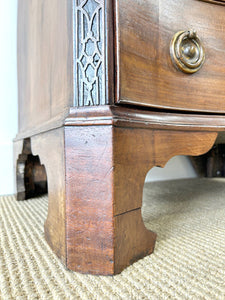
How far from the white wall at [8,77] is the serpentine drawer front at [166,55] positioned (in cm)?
73

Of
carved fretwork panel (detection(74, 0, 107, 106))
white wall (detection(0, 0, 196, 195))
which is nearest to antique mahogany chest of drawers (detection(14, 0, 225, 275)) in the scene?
carved fretwork panel (detection(74, 0, 107, 106))

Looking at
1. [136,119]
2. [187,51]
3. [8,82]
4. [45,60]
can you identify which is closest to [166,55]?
[187,51]

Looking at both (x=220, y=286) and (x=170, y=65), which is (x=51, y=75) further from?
(x=220, y=286)

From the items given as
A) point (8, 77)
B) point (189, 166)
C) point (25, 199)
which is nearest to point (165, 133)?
point (25, 199)

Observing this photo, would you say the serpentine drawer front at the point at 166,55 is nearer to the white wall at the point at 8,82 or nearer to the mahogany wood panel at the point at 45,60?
the mahogany wood panel at the point at 45,60

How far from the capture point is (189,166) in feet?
A: 4.71

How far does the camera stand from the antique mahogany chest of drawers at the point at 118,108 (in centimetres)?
36

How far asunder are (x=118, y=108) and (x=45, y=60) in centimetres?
29

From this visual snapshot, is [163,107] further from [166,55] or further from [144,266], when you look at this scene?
[144,266]

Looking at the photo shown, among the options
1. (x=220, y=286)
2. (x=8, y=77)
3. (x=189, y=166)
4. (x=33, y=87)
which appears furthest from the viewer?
(x=189, y=166)

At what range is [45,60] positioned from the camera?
0.56 metres

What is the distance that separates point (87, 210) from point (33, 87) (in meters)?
0.47

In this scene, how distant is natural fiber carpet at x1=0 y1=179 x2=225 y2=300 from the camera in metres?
0.32

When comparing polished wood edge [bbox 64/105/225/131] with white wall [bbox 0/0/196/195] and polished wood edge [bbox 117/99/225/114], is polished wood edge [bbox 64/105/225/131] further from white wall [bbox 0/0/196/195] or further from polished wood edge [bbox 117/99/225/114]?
white wall [bbox 0/0/196/195]
